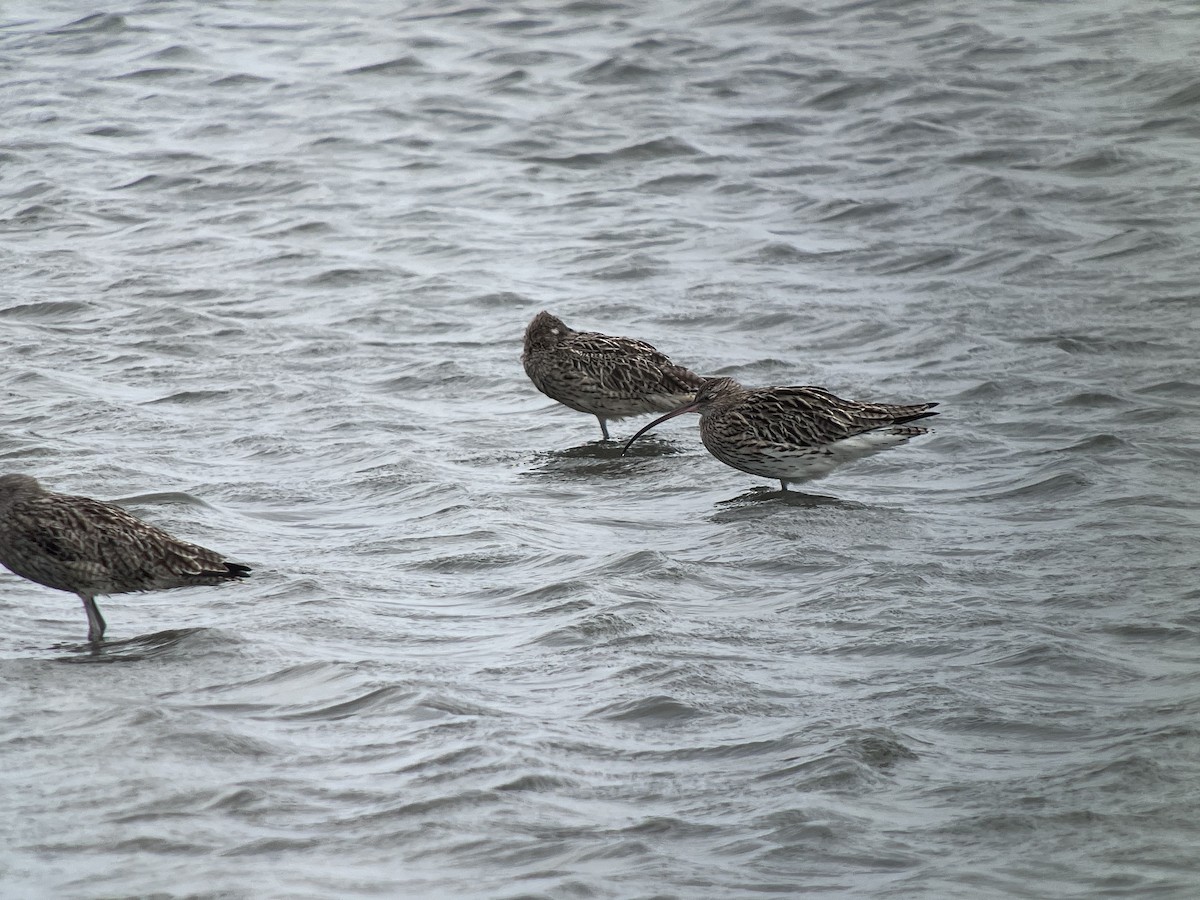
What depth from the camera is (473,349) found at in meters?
13.8

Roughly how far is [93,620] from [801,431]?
13.9 ft

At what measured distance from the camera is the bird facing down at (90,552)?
7.96 meters

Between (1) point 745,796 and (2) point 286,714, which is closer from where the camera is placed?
(1) point 745,796

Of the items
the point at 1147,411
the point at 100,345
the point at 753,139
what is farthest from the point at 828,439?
the point at 753,139

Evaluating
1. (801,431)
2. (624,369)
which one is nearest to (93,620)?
(801,431)

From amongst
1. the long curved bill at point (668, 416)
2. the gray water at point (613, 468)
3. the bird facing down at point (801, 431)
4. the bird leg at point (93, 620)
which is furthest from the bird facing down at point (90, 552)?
the long curved bill at point (668, 416)

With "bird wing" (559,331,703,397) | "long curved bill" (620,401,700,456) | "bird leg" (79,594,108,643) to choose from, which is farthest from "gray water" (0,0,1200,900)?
"bird wing" (559,331,703,397)

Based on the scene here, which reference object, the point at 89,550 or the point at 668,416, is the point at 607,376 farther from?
the point at 89,550

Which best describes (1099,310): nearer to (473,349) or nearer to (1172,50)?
(473,349)

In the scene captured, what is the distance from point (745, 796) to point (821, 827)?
1.27 ft

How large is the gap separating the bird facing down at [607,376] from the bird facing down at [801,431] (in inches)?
45.6

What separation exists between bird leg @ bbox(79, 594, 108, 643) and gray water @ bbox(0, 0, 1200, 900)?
11 cm

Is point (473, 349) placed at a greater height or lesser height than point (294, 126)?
lesser

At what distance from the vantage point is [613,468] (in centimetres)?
1117
